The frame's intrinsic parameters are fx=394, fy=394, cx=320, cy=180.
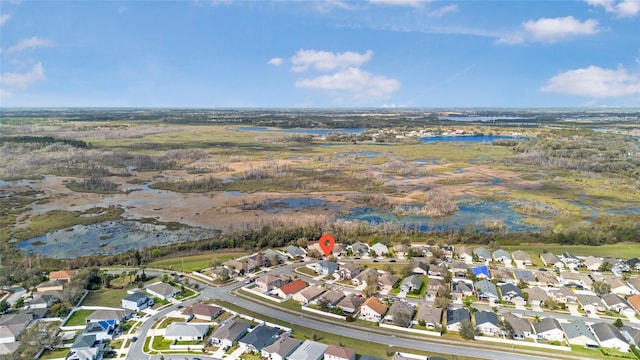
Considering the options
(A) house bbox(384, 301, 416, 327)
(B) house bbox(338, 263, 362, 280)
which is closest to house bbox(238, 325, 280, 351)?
(A) house bbox(384, 301, 416, 327)

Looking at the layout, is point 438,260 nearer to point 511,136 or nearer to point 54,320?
point 54,320

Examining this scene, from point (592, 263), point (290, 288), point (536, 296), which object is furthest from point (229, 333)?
point (592, 263)

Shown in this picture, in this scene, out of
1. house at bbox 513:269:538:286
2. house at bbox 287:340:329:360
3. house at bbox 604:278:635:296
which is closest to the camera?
house at bbox 287:340:329:360

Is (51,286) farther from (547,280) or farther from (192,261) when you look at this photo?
(547,280)

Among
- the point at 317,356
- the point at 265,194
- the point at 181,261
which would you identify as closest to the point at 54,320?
the point at 181,261

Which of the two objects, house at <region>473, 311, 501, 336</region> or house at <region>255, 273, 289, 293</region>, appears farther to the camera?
→ house at <region>255, 273, 289, 293</region>

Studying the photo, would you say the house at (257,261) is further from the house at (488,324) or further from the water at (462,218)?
the house at (488,324)

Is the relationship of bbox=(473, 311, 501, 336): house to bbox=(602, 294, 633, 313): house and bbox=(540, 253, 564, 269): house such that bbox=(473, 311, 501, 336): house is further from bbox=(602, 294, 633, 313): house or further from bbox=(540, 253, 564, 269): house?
bbox=(540, 253, 564, 269): house
